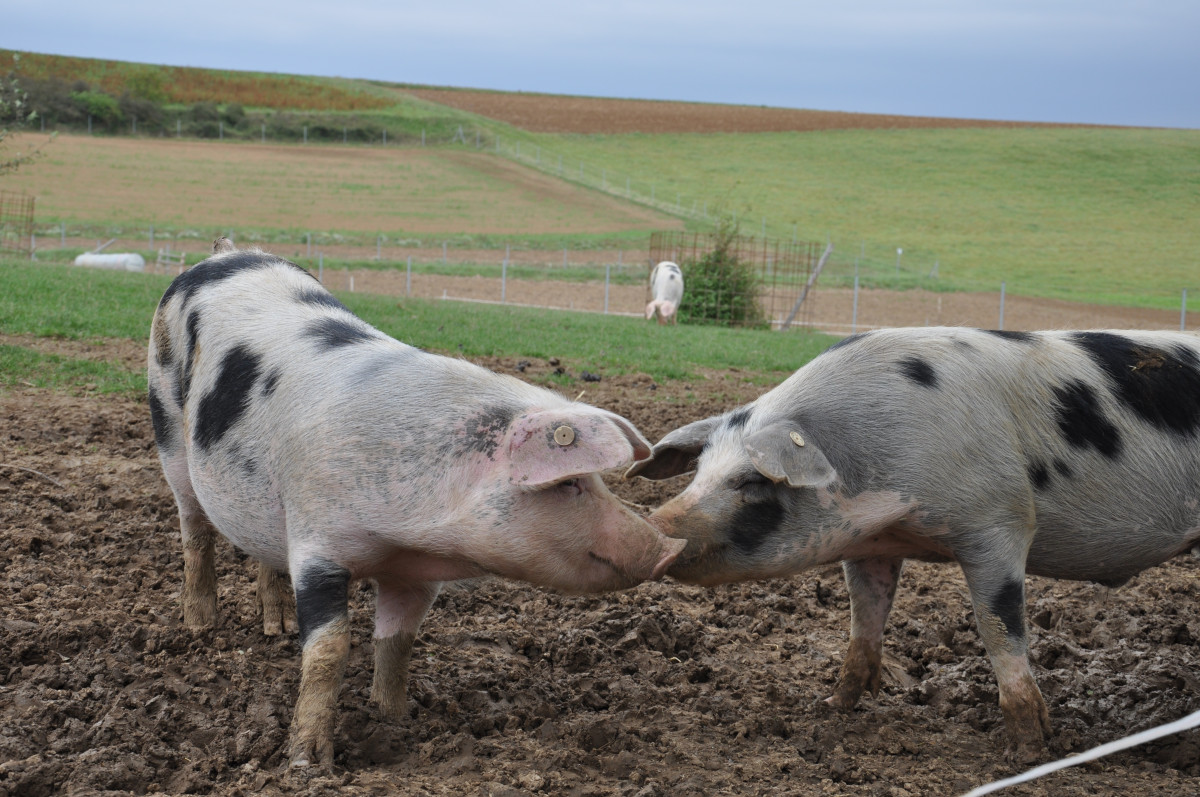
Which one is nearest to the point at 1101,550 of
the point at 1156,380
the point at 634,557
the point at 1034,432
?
the point at 1034,432

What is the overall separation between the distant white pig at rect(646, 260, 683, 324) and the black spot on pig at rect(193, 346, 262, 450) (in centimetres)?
1702

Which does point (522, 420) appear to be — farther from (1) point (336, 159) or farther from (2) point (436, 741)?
(1) point (336, 159)

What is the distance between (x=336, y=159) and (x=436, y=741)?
5917cm

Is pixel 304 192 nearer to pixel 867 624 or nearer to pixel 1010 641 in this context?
pixel 867 624

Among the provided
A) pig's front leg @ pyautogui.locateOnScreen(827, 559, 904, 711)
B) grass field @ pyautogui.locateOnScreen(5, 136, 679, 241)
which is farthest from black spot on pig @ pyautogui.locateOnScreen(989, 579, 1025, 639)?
grass field @ pyautogui.locateOnScreen(5, 136, 679, 241)

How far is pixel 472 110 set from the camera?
250 feet

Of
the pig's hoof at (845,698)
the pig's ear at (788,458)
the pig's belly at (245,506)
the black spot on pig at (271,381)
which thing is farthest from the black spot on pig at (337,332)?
the pig's hoof at (845,698)

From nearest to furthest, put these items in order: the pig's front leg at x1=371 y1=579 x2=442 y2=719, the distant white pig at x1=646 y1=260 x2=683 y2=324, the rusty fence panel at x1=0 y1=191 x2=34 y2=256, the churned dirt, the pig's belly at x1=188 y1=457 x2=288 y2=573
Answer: the pig's belly at x1=188 y1=457 x2=288 y2=573 → the pig's front leg at x1=371 y1=579 x2=442 y2=719 → the distant white pig at x1=646 y1=260 x2=683 y2=324 → the rusty fence panel at x1=0 y1=191 x2=34 y2=256 → the churned dirt

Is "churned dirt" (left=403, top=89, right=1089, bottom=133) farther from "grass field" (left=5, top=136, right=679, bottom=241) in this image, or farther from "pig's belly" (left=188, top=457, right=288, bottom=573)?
"pig's belly" (left=188, top=457, right=288, bottom=573)

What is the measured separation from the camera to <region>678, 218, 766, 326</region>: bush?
73.5 ft

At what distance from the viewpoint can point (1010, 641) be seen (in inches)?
160

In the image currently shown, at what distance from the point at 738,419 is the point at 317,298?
1.98 metres

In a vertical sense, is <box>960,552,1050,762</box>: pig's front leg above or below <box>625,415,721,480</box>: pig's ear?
below

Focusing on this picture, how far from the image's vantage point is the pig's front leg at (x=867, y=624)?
461 centimetres
